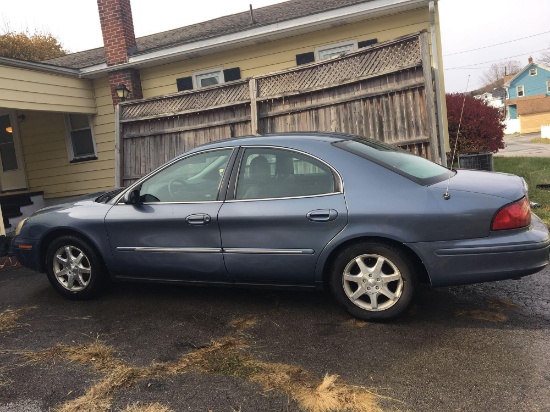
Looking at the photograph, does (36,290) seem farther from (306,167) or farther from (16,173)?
(16,173)

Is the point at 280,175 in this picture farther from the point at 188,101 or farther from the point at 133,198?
the point at 188,101

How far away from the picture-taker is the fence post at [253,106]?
7.79 metres

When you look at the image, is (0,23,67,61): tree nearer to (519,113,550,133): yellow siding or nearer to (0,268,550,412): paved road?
(0,268,550,412): paved road

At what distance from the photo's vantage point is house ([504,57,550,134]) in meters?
47.5

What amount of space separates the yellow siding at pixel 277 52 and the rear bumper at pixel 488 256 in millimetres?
7099

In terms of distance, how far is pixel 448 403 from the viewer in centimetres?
228

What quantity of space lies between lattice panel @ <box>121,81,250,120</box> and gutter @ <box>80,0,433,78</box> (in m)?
1.67

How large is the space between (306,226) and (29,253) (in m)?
2.92

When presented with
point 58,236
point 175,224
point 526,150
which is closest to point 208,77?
point 58,236

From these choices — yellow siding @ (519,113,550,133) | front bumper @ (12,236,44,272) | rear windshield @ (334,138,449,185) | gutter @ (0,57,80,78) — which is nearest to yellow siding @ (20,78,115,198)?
gutter @ (0,57,80,78)

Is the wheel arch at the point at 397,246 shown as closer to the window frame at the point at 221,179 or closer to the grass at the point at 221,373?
the grass at the point at 221,373

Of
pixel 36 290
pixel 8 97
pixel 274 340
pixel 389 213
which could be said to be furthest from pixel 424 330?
pixel 8 97

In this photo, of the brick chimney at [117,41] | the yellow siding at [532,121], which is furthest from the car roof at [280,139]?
the yellow siding at [532,121]

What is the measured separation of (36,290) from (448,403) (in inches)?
172
